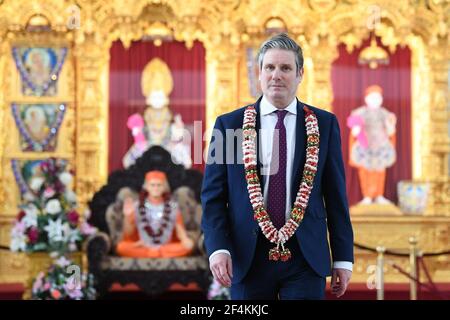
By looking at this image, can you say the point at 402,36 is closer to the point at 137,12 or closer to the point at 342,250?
the point at 137,12

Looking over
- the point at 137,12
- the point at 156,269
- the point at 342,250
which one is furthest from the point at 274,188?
the point at 137,12

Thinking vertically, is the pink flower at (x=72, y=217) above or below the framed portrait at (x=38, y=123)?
below

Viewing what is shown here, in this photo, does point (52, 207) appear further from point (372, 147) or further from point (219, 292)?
point (372, 147)

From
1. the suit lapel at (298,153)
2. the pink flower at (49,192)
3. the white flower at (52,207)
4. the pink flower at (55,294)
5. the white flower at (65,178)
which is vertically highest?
the suit lapel at (298,153)

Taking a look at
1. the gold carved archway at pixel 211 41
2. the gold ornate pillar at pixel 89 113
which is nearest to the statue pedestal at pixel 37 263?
the gold carved archway at pixel 211 41

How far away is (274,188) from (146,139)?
821 cm

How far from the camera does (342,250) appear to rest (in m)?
3.50

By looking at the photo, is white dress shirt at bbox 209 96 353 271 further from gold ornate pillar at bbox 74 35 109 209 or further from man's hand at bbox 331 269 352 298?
gold ornate pillar at bbox 74 35 109 209

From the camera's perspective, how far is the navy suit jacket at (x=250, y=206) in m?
3.47

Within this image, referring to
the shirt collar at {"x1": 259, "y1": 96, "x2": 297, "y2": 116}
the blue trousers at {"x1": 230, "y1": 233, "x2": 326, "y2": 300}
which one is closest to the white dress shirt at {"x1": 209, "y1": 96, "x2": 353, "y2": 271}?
the shirt collar at {"x1": 259, "y1": 96, "x2": 297, "y2": 116}

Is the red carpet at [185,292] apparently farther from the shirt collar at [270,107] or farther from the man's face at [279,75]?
the man's face at [279,75]

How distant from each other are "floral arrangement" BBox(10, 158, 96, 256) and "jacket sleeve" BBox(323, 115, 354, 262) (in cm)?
549

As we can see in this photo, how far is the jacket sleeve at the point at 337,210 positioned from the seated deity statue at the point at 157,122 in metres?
7.97

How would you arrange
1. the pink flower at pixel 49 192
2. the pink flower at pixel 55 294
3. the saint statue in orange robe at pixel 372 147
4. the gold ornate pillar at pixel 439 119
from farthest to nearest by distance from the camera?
the saint statue in orange robe at pixel 372 147 → the gold ornate pillar at pixel 439 119 → the pink flower at pixel 49 192 → the pink flower at pixel 55 294
